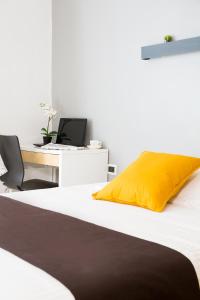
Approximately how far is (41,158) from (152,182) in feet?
5.41

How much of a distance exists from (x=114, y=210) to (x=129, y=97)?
153 cm

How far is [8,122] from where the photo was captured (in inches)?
157

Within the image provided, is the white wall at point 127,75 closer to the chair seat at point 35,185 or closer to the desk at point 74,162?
the desk at point 74,162

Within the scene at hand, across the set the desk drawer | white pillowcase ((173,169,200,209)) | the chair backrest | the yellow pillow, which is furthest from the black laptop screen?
white pillowcase ((173,169,200,209))

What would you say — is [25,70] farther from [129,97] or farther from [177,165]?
[177,165]

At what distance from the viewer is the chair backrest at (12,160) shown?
3338 millimetres

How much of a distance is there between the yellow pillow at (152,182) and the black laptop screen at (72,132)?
60.1 inches

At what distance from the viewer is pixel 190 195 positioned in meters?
2.19

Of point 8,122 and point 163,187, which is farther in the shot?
point 8,122

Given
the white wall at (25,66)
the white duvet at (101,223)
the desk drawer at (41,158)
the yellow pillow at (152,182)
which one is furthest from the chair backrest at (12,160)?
the yellow pillow at (152,182)

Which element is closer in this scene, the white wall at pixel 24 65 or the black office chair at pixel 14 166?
the black office chair at pixel 14 166

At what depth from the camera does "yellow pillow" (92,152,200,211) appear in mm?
2111

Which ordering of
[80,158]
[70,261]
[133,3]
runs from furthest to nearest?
[80,158] → [133,3] → [70,261]

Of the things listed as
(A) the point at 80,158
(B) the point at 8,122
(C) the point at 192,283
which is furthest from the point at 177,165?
(B) the point at 8,122
